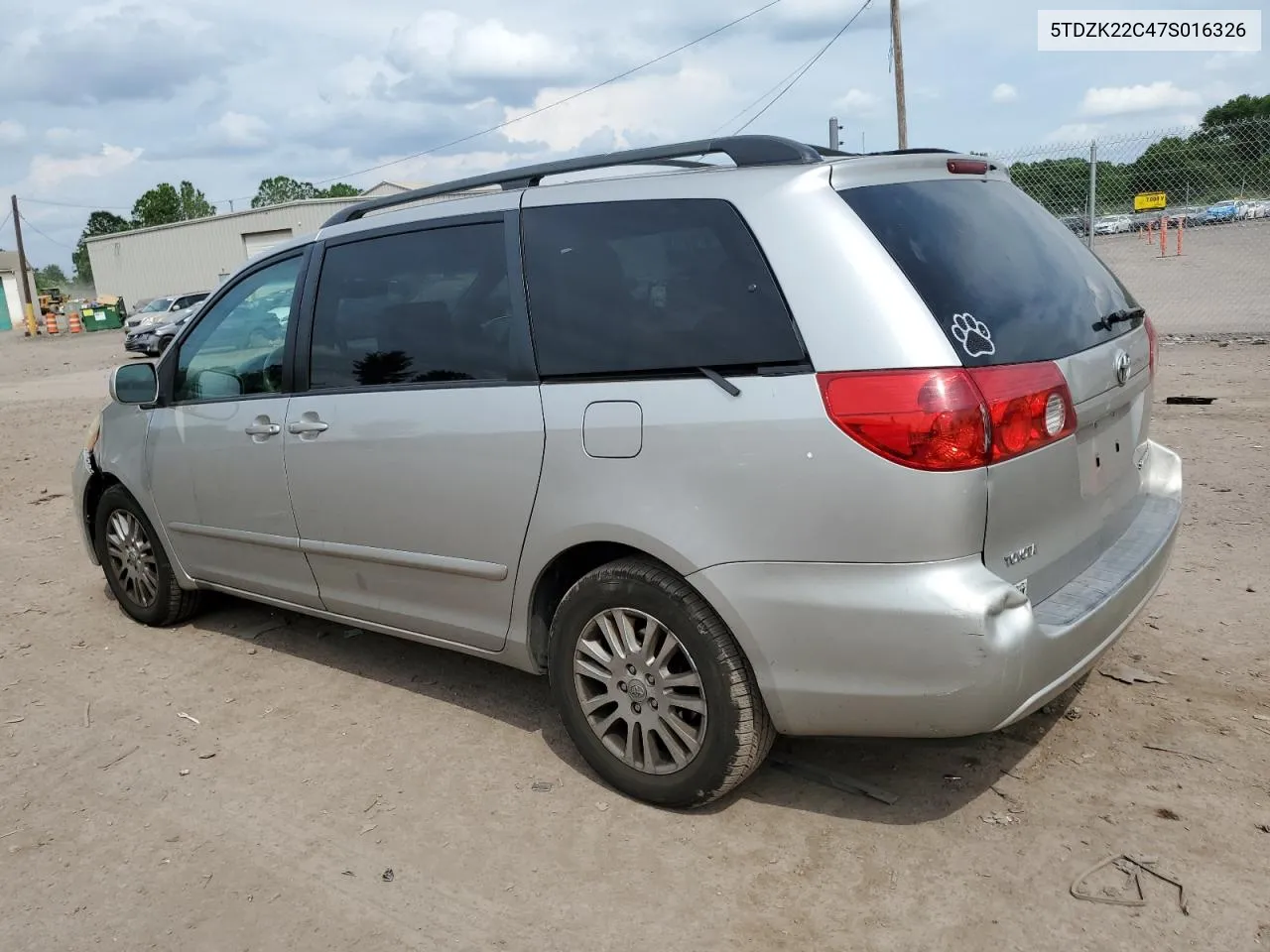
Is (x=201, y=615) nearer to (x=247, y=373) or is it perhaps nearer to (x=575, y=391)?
(x=247, y=373)

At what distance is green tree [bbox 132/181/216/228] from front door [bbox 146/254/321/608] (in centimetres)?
9696

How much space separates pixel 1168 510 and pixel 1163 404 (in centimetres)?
553

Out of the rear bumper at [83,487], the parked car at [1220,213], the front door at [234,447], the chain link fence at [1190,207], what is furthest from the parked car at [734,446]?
the parked car at [1220,213]

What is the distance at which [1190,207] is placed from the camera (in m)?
16.1

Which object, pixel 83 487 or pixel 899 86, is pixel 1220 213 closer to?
pixel 899 86

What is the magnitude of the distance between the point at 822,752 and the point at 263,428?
247cm

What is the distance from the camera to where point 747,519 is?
9.12 feet

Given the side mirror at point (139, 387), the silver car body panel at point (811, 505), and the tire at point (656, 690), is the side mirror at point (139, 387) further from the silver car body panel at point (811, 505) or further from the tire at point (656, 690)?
the tire at point (656, 690)

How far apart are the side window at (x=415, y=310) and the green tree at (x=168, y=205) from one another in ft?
321

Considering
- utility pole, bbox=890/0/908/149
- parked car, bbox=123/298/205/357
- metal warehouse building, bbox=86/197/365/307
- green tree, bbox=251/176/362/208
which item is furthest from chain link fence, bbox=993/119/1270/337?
green tree, bbox=251/176/362/208

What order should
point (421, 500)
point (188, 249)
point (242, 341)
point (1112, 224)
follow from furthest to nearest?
point (188, 249)
point (1112, 224)
point (242, 341)
point (421, 500)

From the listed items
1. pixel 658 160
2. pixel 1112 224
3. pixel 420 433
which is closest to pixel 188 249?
pixel 1112 224

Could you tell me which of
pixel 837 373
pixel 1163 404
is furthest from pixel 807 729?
pixel 1163 404

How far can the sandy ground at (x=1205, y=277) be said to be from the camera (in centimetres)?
1334
